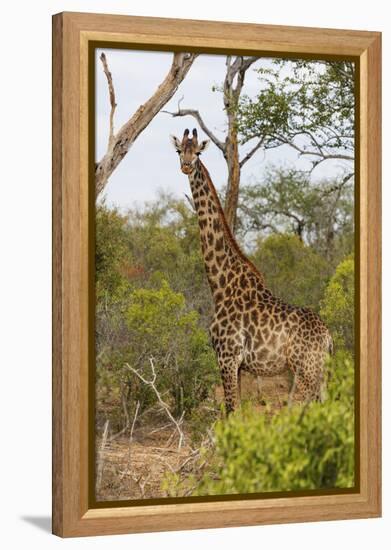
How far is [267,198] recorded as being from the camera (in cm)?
939

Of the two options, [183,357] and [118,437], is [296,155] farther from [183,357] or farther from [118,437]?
[118,437]

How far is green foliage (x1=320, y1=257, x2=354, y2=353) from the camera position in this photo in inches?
374

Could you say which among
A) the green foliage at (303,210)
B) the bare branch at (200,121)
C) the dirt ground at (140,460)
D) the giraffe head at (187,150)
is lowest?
the dirt ground at (140,460)

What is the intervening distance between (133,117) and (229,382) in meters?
1.72

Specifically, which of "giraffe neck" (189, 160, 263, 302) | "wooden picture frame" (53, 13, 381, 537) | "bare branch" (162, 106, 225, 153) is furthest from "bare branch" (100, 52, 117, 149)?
"giraffe neck" (189, 160, 263, 302)

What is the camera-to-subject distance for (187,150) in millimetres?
9109

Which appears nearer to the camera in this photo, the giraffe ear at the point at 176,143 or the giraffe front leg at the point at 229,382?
the giraffe ear at the point at 176,143

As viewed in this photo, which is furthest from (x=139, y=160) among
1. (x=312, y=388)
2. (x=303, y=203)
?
(x=312, y=388)

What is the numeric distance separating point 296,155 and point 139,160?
110 cm

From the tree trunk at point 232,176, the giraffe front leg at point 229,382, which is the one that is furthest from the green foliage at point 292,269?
the giraffe front leg at point 229,382

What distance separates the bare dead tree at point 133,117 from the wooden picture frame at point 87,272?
0.11 meters

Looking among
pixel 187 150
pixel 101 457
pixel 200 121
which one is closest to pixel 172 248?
pixel 187 150

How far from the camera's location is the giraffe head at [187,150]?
9.08 metres

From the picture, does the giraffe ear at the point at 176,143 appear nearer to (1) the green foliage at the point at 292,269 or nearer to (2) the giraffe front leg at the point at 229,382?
(1) the green foliage at the point at 292,269
